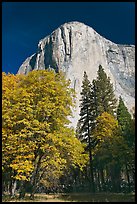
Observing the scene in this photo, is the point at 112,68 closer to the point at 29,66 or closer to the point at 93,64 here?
the point at 93,64

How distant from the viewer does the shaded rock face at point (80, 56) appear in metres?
125

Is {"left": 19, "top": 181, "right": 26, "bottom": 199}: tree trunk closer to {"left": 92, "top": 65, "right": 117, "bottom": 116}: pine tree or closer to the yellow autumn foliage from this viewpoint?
the yellow autumn foliage

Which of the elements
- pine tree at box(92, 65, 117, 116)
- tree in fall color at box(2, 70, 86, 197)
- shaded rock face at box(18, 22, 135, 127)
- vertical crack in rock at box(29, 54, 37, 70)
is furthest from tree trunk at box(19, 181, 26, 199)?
vertical crack in rock at box(29, 54, 37, 70)

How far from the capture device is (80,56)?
5138 inches

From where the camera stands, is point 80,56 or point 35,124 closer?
point 35,124

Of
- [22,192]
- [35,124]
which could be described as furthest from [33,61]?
[35,124]

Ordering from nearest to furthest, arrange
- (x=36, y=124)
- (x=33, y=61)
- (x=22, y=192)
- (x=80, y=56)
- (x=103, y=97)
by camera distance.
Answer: (x=36, y=124) < (x=22, y=192) < (x=103, y=97) < (x=80, y=56) < (x=33, y=61)

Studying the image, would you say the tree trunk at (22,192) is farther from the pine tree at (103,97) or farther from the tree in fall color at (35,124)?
the pine tree at (103,97)

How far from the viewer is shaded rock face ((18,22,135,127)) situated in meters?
125

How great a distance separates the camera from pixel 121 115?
34.4 metres

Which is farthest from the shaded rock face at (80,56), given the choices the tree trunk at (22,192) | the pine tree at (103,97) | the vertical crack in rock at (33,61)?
the tree trunk at (22,192)

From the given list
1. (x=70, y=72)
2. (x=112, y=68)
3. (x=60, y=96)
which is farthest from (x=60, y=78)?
(x=112, y=68)

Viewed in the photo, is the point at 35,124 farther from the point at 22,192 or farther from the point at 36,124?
the point at 22,192

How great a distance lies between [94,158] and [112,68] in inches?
4193
